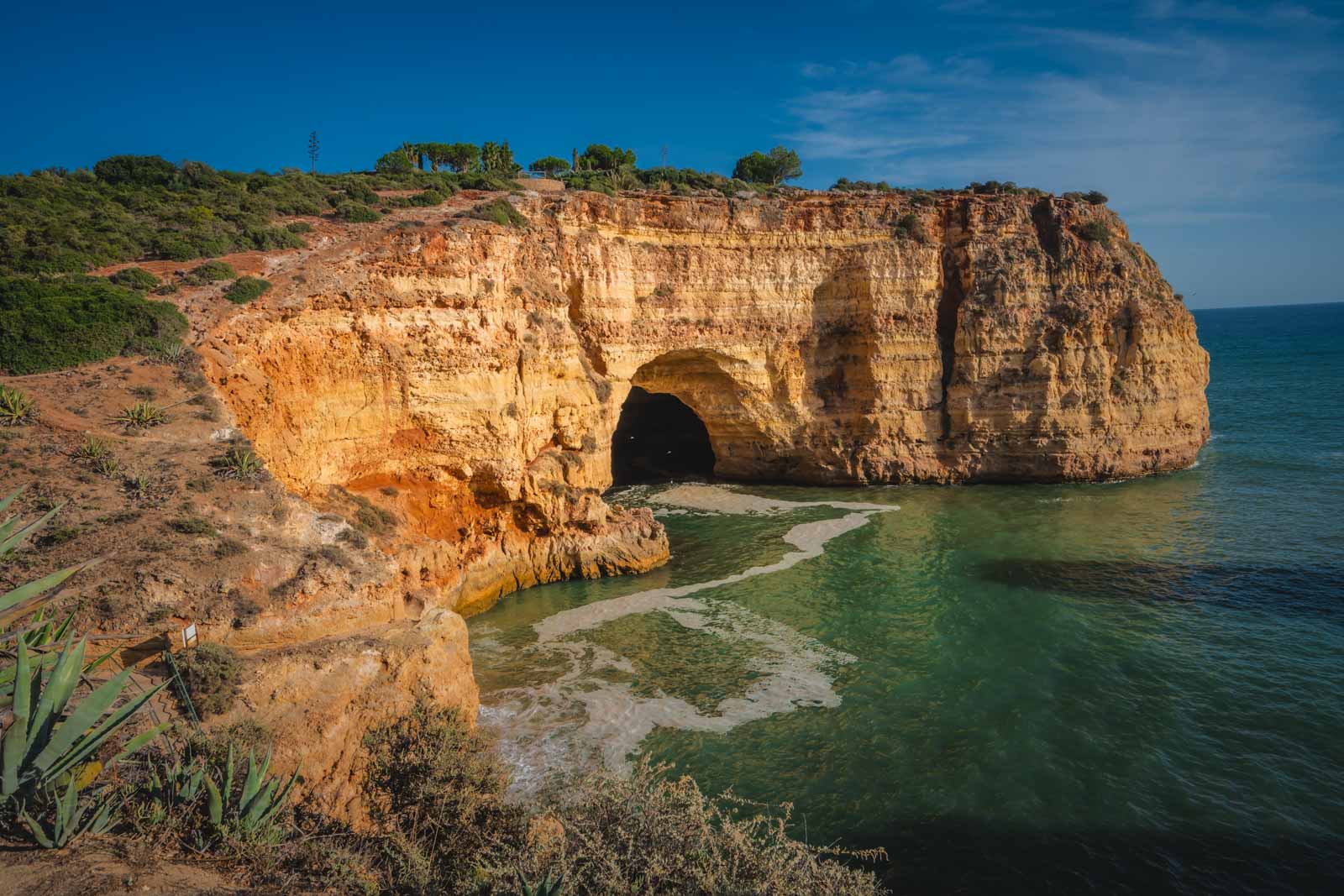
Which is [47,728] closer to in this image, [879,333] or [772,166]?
[879,333]

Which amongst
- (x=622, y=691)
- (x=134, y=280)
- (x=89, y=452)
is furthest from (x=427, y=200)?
(x=622, y=691)

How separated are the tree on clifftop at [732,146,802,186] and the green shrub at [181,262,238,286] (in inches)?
1275

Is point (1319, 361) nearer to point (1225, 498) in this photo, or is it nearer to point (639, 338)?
point (1225, 498)

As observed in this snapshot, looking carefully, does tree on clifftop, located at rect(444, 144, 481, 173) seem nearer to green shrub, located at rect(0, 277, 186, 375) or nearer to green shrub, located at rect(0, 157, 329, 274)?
green shrub, located at rect(0, 157, 329, 274)

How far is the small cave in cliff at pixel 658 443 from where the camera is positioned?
1369 inches

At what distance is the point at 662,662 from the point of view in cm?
1563

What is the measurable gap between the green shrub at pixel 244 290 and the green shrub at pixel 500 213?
6.86 meters

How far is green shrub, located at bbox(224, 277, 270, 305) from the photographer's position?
1666 cm

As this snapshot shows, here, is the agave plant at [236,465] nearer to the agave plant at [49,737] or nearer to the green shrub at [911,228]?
the agave plant at [49,737]

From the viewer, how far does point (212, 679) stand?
9.03 meters

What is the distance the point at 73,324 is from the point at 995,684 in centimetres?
1979

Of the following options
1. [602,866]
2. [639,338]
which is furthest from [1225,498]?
[602,866]

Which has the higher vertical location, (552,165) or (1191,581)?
(552,165)

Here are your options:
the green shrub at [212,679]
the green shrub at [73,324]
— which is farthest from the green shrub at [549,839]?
the green shrub at [73,324]
